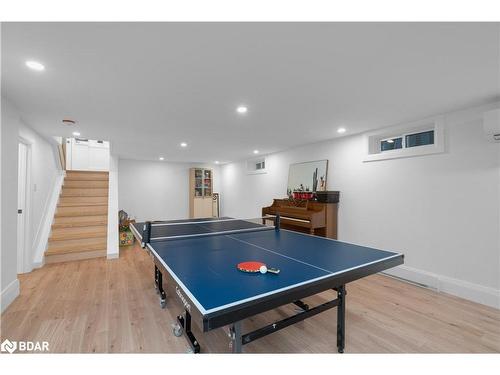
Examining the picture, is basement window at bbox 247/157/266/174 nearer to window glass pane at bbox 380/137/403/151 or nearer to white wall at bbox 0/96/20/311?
window glass pane at bbox 380/137/403/151

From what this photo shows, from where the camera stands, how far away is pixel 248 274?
1.33m

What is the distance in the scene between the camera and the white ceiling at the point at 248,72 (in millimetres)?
1401

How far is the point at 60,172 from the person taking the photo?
552 centimetres

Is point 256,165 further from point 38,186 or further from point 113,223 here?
point 38,186

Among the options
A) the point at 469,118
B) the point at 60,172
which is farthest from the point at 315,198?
the point at 60,172

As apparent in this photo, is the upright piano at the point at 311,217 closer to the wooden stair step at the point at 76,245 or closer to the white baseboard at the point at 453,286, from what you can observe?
the white baseboard at the point at 453,286

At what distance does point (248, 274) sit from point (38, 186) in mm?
4500

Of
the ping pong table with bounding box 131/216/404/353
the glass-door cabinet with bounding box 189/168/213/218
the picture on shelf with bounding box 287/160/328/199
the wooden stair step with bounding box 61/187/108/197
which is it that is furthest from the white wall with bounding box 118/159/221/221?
the ping pong table with bounding box 131/216/404/353

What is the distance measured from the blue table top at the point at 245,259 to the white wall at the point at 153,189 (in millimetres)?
6043

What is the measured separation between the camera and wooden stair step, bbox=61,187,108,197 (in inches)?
210

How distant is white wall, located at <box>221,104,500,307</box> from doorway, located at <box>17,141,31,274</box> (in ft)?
16.3

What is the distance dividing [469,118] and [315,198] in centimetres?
241

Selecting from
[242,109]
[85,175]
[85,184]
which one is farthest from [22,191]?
[242,109]

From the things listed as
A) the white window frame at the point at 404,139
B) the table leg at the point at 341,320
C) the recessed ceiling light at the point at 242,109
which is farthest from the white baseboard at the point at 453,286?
the recessed ceiling light at the point at 242,109
